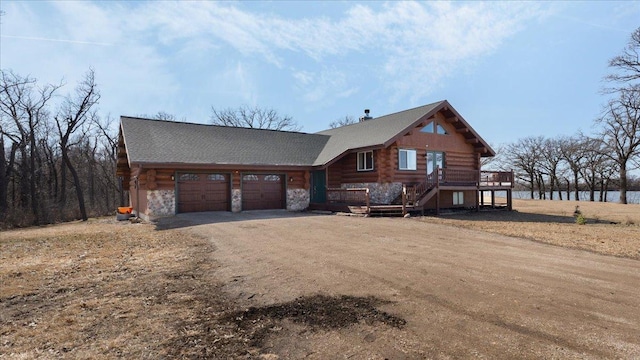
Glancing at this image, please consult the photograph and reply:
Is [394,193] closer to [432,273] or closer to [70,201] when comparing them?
[432,273]

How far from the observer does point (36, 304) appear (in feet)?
17.6

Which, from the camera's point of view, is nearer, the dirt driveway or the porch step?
the dirt driveway

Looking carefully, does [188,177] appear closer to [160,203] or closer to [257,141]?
[160,203]

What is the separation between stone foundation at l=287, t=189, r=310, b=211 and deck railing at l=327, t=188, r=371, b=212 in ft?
4.36

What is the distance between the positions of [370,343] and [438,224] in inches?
443

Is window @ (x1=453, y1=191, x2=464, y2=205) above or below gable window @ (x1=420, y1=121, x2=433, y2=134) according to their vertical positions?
below

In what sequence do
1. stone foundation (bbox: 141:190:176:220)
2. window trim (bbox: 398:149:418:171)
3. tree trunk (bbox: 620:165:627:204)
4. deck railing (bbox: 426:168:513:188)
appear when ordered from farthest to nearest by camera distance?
1. tree trunk (bbox: 620:165:627:204)
2. window trim (bbox: 398:149:418:171)
3. deck railing (bbox: 426:168:513:188)
4. stone foundation (bbox: 141:190:176:220)

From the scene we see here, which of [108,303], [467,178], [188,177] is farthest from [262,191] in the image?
[108,303]

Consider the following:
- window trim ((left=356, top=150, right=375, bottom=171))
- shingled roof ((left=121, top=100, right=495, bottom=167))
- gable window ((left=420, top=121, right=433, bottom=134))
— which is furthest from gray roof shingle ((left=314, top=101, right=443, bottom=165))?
gable window ((left=420, top=121, right=433, bottom=134))

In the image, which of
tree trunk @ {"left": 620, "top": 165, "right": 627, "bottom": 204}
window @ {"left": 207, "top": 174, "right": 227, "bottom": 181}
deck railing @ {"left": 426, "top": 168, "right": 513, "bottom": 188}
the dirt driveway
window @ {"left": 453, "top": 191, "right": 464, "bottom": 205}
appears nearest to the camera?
the dirt driveway

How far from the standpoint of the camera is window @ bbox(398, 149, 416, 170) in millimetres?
19703

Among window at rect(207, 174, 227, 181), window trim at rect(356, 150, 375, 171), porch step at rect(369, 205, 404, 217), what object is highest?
window trim at rect(356, 150, 375, 171)

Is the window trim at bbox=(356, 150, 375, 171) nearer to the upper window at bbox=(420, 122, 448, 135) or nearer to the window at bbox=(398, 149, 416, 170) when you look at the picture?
the window at bbox=(398, 149, 416, 170)

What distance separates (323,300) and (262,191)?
14.9 meters
